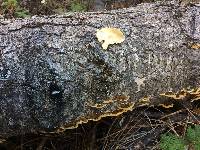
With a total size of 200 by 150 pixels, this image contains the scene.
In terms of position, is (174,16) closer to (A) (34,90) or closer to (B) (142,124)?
(B) (142,124)

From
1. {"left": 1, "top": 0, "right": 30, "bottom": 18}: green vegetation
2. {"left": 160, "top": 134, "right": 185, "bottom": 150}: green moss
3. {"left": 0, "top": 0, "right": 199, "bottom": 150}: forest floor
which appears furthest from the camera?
{"left": 1, "top": 0, "right": 30, "bottom": 18}: green vegetation

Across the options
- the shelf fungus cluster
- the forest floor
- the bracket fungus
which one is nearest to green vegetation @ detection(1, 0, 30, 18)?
the forest floor

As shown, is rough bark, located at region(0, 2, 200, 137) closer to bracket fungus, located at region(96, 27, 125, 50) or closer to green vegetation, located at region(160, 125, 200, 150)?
bracket fungus, located at region(96, 27, 125, 50)

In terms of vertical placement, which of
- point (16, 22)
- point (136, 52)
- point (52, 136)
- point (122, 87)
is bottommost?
point (52, 136)

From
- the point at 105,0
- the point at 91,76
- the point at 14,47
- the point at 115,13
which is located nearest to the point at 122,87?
the point at 91,76

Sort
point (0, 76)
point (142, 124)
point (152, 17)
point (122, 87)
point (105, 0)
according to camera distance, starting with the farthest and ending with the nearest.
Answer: point (105, 0)
point (142, 124)
point (152, 17)
point (122, 87)
point (0, 76)

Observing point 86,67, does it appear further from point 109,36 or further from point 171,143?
point 171,143
